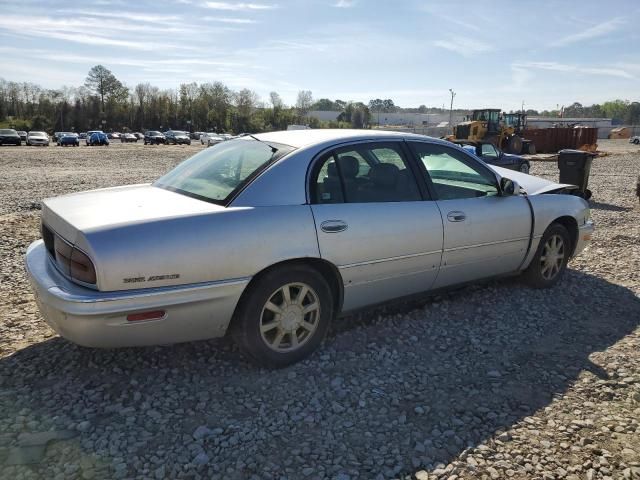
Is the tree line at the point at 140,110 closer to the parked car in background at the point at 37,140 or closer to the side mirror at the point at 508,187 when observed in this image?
the parked car in background at the point at 37,140

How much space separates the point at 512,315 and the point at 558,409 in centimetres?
147

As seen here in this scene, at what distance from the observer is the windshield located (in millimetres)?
3326

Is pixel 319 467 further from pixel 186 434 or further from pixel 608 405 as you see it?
pixel 608 405

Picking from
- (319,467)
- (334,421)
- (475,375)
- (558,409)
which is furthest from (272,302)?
(558,409)

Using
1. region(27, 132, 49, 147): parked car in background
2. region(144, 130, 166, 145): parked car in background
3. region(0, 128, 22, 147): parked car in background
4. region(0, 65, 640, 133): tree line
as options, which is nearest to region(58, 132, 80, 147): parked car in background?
region(27, 132, 49, 147): parked car in background

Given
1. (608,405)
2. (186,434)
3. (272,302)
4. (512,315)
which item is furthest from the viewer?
(512,315)

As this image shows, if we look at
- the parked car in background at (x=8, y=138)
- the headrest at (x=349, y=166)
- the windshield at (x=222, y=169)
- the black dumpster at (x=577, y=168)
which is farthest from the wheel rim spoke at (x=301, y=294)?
the parked car in background at (x=8, y=138)

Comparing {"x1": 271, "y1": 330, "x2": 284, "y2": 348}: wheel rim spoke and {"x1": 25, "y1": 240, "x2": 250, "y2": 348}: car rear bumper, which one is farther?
{"x1": 271, "y1": 330, "x2": 284, "y2": 348}: wheel rim spoke

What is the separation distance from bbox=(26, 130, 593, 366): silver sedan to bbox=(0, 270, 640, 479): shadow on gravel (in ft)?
1.13

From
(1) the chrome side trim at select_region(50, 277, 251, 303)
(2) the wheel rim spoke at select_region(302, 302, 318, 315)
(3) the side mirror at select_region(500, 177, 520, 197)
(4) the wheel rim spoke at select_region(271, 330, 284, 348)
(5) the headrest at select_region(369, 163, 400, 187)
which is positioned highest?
(5) the headrest at select_region(369, 163, 400, 187)

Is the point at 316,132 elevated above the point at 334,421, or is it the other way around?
the point at 316,132

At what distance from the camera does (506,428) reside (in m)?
2.78

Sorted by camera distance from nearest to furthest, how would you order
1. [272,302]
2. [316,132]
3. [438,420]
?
[438,420] → [272,302] → [316,132]

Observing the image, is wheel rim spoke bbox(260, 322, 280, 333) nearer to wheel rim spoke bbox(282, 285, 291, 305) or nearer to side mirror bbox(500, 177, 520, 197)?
wheel rim spoke bbox(282, 285, 291, 305)
